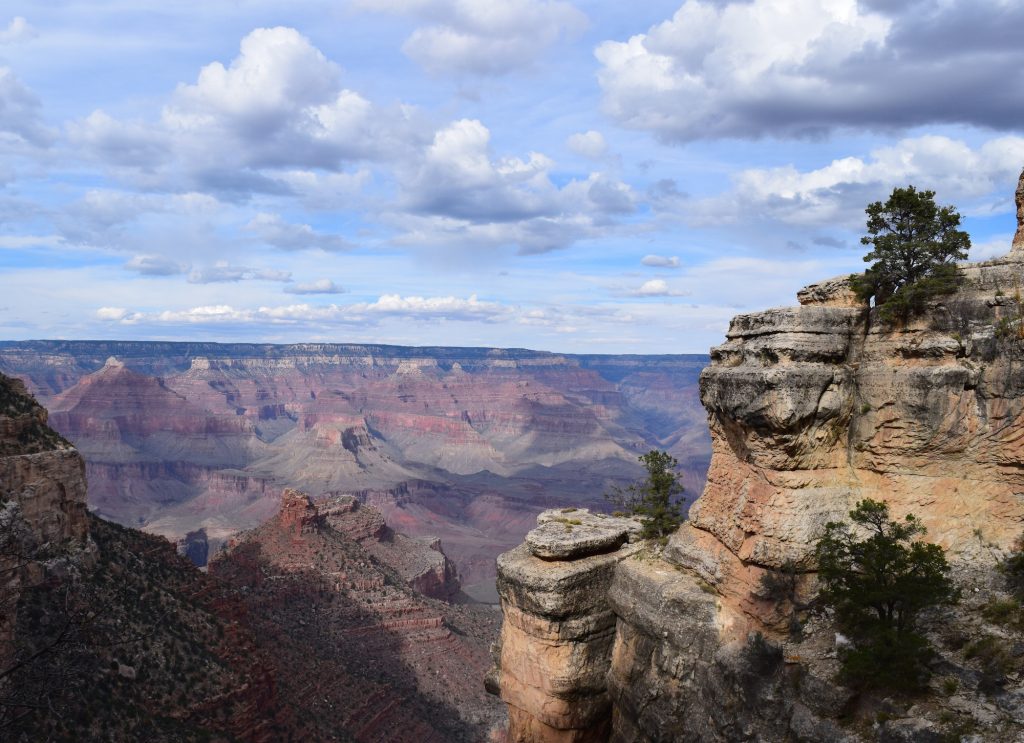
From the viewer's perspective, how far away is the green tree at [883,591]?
56.2 feet

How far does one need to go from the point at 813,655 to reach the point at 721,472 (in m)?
6.25

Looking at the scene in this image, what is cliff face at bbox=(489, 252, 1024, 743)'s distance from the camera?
63.2ft

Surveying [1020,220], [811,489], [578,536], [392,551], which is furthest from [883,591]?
[392,551]

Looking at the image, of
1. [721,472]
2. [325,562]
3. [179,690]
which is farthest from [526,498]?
[721,472]

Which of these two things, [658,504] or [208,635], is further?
[208,635]

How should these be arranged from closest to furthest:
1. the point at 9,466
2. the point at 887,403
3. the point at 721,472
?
the point at 887,403 < the point at 721,472 < the point at 9,466

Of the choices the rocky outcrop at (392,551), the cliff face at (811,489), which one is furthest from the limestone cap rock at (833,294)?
the rocky outcrop at (392,551)

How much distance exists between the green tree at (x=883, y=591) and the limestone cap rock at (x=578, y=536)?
9.07 m

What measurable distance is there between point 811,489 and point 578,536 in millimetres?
9274

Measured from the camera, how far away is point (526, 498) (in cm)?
18450

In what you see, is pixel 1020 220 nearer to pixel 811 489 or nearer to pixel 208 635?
pixel 811 489

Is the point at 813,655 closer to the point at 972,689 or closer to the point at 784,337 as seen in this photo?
the point at 972,689

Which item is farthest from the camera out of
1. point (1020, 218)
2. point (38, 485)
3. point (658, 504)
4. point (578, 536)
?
point (38, 485)

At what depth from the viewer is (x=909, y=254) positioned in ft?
71.6
